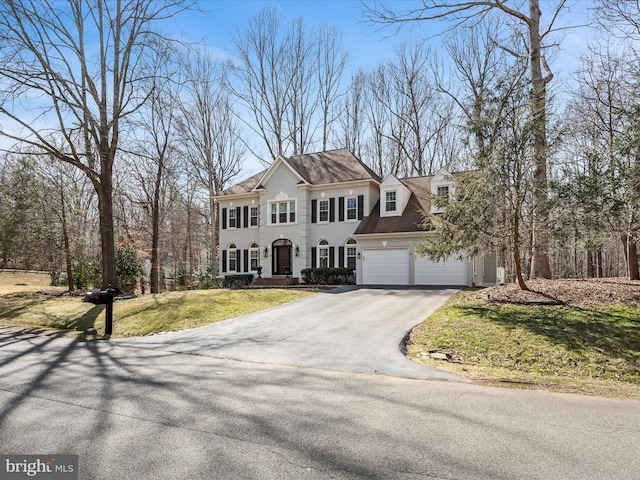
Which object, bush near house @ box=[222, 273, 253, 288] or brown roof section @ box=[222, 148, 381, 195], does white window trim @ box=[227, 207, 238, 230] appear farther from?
bush near house @ box=[222, 273, 253, 288]

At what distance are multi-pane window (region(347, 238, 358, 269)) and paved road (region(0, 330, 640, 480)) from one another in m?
15.8

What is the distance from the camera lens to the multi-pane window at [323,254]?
23.0m

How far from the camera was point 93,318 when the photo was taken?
13008 mm

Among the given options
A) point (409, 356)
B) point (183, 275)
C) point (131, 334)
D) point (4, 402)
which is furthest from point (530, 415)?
point (183, 275)

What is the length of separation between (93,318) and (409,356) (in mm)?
10351

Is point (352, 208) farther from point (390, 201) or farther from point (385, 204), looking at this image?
point (390, 201)

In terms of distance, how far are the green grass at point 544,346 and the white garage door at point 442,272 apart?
840 cm

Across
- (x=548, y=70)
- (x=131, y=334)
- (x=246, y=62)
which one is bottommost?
(x=131, y=334)

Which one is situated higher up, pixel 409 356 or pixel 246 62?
pixel 246 62

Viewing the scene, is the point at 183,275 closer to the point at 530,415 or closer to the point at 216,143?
the point at 216,143

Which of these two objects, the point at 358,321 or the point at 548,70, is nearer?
the point at 358,321

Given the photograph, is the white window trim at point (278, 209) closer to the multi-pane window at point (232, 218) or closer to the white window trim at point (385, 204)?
the multi-pane window at point (232, 218)

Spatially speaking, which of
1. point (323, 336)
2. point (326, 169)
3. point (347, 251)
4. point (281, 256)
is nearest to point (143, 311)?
point (323, 336)

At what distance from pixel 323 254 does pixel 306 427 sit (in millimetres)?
19102
